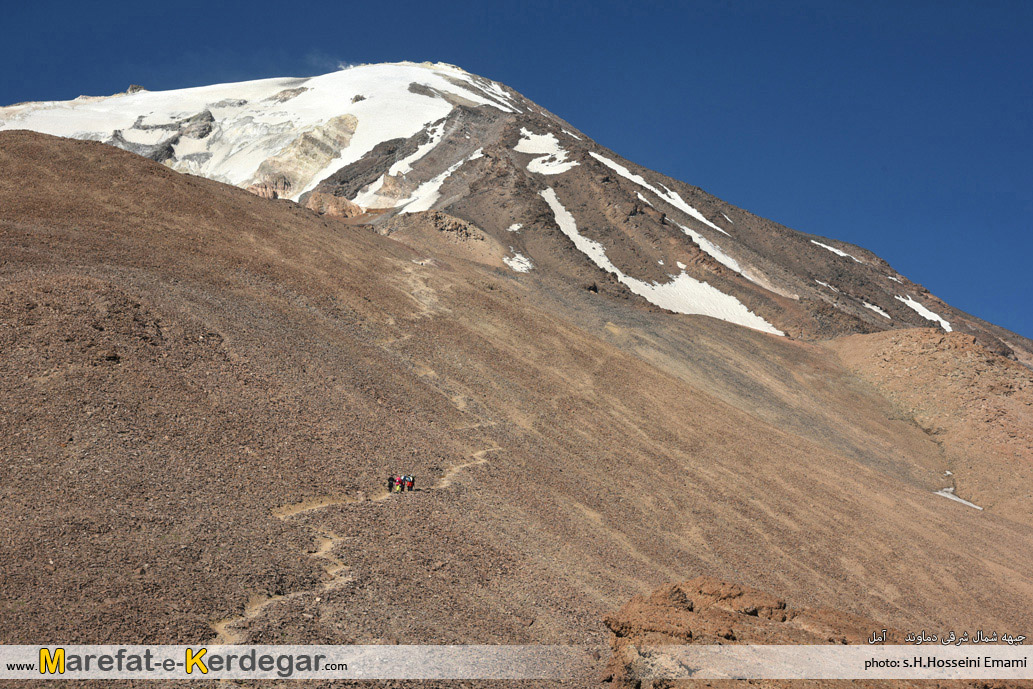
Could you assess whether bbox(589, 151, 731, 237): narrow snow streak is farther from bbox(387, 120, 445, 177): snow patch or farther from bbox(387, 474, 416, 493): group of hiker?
bbox(387, 474, 416, 493): group of hiker

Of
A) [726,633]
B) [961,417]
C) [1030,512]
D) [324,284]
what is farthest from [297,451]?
[961,417]

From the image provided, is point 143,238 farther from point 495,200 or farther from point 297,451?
point 495,200

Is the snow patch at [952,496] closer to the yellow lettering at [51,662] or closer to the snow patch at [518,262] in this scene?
the snow patch at [518,262]

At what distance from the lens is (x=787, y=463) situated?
77.5 ft

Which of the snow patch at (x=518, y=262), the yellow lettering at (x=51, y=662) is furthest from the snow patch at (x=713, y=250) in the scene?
the yellow lettering at (x=51, y=662)

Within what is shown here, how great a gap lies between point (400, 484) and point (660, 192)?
6372 cm

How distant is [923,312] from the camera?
69.0m

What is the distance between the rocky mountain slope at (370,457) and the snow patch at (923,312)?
38985 millimetres

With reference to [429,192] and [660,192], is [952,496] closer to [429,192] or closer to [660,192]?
[429,192]

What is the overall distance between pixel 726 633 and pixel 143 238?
20.7 metres

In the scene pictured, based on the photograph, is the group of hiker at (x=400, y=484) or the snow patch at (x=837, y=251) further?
the snow patch at (x=837, y=251)

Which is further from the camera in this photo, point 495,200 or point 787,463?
point 495,200

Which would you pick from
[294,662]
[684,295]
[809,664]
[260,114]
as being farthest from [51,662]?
[260,114]

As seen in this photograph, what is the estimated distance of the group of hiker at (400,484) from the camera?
549 inches
